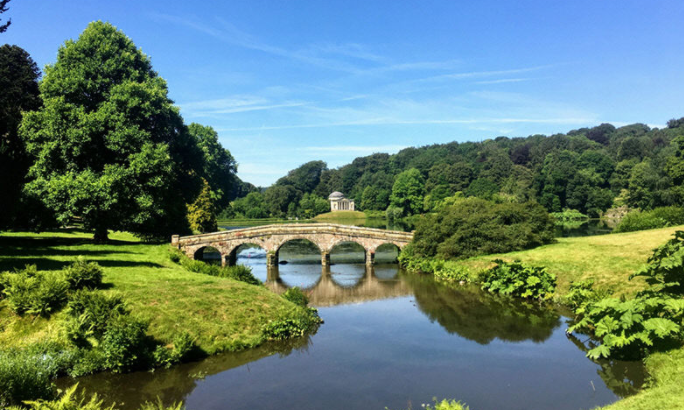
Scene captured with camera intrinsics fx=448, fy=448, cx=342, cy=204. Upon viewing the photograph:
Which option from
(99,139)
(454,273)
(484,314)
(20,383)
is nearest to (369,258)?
(454,273)

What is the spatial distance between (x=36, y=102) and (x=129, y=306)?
25.7m

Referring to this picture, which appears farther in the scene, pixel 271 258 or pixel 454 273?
pixel 271 258

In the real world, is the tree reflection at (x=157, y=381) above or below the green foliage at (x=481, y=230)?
below

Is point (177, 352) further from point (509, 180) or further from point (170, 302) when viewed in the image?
point (509, 180)

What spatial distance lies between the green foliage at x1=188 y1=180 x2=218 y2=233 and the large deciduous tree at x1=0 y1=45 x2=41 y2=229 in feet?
74.9

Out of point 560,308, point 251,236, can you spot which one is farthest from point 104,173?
point 560,308

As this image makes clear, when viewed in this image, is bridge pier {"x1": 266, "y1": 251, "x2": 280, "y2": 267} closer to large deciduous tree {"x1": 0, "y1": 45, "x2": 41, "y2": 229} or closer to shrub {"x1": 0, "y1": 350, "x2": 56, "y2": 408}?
large deciduous tree {"x1": 0, "y1": 45, "x2": 41, "y2": 229}

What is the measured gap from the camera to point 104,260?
27859 millimetres

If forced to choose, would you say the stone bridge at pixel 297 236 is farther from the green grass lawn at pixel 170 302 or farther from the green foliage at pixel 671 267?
the green foliage at pixel 671 267

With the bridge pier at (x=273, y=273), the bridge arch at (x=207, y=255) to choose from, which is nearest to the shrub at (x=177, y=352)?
the bridge pier at (x=273, y=273)

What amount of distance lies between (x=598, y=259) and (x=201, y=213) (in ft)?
147

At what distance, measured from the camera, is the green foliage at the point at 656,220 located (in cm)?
3962

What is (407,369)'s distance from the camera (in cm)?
1734

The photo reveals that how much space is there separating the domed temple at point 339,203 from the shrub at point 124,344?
129 meters
